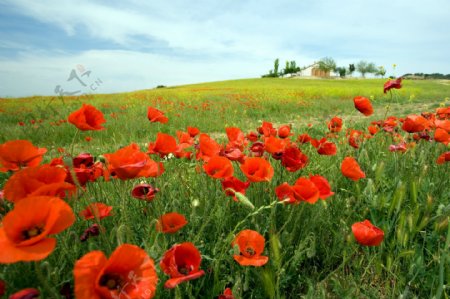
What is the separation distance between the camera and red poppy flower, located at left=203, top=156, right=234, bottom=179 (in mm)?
1255

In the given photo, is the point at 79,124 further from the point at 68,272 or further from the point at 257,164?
the point at 257,164

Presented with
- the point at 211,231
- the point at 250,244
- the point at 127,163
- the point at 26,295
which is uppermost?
the point at 127,163

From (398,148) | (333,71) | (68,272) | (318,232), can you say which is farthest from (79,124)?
(333,71)

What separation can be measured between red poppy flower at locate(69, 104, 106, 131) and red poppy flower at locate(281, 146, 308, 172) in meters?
0.83

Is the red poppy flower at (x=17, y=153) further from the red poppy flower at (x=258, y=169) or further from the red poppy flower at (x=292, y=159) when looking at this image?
the red poppy flower at (x=292, y=159)

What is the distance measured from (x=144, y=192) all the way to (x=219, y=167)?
33cm

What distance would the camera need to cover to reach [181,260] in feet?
2.87

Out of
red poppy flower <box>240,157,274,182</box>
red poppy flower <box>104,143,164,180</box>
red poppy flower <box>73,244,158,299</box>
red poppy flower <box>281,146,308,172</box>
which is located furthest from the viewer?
red poppy flower <box>281,146,308,172</box>

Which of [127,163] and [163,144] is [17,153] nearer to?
[127,163]

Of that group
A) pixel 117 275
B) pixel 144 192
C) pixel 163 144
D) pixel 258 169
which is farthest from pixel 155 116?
pixel 117 275

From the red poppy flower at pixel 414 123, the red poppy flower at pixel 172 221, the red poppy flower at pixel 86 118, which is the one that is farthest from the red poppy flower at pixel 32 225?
the red poppy flower at pixel 414 123

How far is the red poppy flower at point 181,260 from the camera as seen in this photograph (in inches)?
30.9

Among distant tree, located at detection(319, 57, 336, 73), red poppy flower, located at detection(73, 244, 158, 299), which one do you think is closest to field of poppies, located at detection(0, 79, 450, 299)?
red poppy flower, located at detection(73, 244, 158, 299)

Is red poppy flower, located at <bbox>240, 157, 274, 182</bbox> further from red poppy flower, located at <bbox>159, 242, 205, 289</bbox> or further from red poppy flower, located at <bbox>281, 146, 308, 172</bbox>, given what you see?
red poppy flower, located at <bbox>159, 242, 205, 289</bbox>
